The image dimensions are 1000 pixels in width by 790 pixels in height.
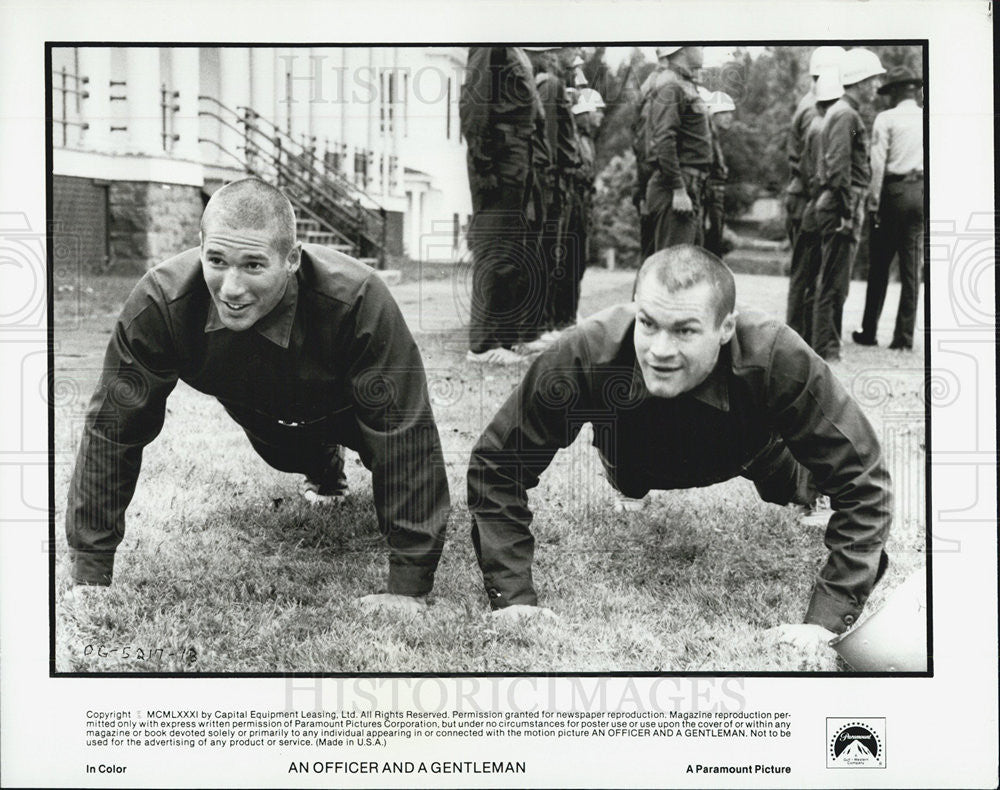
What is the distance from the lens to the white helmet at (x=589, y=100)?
436 cm

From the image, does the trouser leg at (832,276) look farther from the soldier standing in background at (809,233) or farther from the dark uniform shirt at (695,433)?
the dark uniform shirt at (695,433)

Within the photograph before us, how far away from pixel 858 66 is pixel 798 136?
31cm

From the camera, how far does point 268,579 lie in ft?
14.3

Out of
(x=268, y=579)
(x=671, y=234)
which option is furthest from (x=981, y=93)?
(x=268, y=579)

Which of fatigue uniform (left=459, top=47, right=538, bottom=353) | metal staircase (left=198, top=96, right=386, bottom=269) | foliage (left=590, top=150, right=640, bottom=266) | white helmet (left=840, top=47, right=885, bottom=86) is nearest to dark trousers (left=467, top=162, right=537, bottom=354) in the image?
fatigue uniform (left=459, top=47, right=538, bottom=353)

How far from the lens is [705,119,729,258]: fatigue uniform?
174 inches

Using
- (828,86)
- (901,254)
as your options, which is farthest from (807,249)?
(828,86)

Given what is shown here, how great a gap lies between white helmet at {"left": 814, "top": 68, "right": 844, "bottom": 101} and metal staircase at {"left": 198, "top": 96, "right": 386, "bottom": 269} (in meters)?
1.65

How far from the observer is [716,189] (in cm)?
444

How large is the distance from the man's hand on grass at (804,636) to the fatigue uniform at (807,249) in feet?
3.37

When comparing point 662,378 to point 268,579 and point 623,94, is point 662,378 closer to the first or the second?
point 623,94

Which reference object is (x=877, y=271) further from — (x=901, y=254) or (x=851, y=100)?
(x=851, y=100)

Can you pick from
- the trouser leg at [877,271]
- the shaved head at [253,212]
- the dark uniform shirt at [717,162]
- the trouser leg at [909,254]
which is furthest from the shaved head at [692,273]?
the shaved head at [253,212]

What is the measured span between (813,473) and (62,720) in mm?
2765
